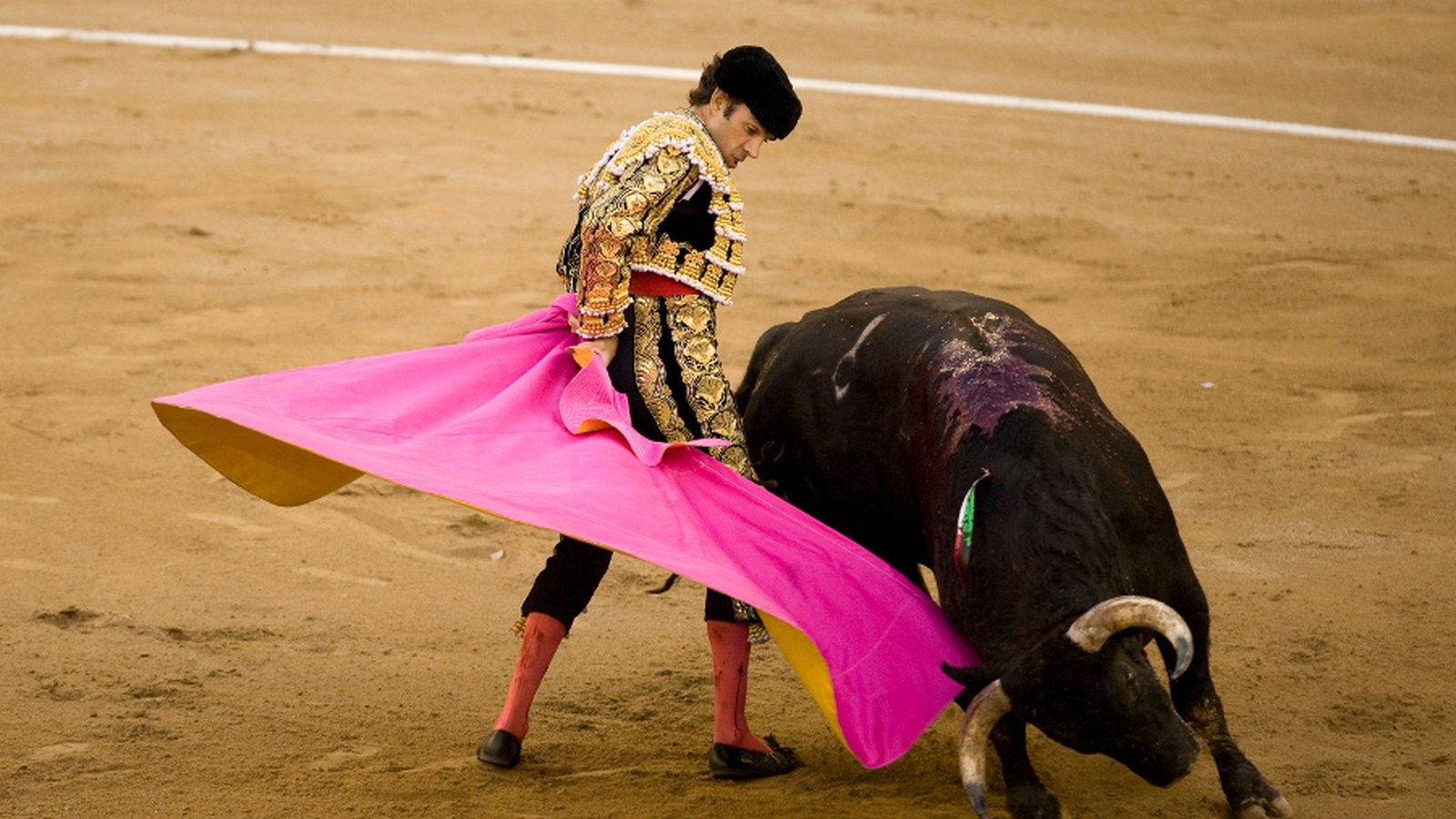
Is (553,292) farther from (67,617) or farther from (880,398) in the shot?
(880,398)

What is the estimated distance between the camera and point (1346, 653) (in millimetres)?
4695

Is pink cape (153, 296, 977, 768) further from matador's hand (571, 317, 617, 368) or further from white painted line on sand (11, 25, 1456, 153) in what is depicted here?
white painted line on sand (11, 25, 1456, 153)

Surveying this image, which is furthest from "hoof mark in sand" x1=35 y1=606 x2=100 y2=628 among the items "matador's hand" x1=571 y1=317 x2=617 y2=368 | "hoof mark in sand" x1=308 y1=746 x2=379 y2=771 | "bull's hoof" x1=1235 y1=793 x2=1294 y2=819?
"bull's hoof" x1=1235 y1=793 x2=1294 y2=819

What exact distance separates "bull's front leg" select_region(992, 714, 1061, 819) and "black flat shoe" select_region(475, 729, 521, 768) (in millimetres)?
1086

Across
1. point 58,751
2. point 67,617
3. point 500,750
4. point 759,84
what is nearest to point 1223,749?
point 500,750

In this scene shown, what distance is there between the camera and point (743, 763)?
13.0 ft

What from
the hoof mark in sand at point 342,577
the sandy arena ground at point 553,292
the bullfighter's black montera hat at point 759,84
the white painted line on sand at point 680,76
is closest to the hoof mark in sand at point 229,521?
the sandy arena ground at point 553,292

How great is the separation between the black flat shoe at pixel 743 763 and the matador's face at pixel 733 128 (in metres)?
1.30

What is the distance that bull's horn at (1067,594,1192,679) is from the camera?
314cm

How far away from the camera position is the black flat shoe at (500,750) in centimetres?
396

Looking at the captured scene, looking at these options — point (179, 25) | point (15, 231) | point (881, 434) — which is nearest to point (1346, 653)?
point (881, 434)

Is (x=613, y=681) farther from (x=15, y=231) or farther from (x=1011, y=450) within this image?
(x=15, y=231)

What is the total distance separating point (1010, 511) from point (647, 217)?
945mm

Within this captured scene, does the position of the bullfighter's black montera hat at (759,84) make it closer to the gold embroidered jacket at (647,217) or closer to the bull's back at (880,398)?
the gold embroidered jacket at (647,217)
